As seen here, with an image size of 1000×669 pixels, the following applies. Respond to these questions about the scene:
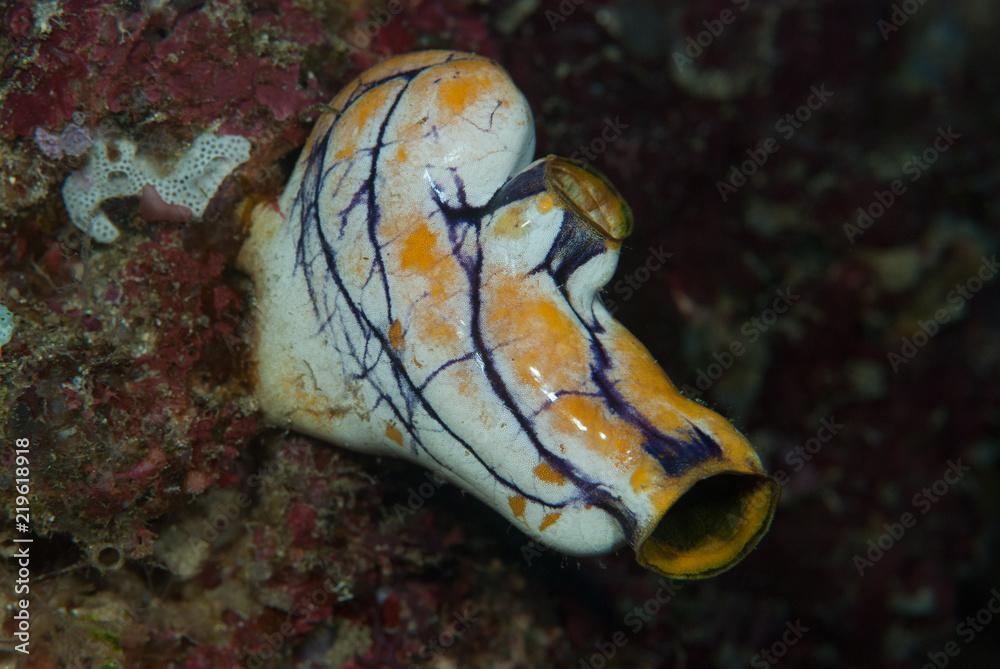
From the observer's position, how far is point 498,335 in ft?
6.79

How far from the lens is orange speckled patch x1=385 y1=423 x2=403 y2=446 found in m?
2.35

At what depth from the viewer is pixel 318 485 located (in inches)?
114

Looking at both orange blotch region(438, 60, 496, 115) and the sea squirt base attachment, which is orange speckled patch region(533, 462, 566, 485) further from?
orange blotch region(438, 60, 496, 115)

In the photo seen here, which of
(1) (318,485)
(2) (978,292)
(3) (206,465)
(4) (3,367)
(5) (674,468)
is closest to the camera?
(5) (674,468)

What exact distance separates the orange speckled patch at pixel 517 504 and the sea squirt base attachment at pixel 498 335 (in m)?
0.01

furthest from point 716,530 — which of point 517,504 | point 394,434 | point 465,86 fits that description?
point 465,86

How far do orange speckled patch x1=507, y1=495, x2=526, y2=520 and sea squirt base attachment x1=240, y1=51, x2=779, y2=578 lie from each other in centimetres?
1

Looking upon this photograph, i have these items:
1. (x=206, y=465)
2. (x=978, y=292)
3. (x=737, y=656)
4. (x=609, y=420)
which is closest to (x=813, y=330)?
(x=978, y=292)

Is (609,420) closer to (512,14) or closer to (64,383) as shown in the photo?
(64,383)

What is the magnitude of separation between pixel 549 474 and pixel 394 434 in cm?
61

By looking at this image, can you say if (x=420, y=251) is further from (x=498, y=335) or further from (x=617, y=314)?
(x=617, y=314)

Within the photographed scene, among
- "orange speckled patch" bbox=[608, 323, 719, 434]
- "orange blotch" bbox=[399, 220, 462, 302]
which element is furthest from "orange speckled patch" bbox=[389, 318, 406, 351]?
"orange speckled patch" bbox=[608, 323, 719, 434]

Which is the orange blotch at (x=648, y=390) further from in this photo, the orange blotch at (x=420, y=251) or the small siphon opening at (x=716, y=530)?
the orange blotch at (x=420, y=251)

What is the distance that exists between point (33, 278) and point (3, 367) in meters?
0.45
